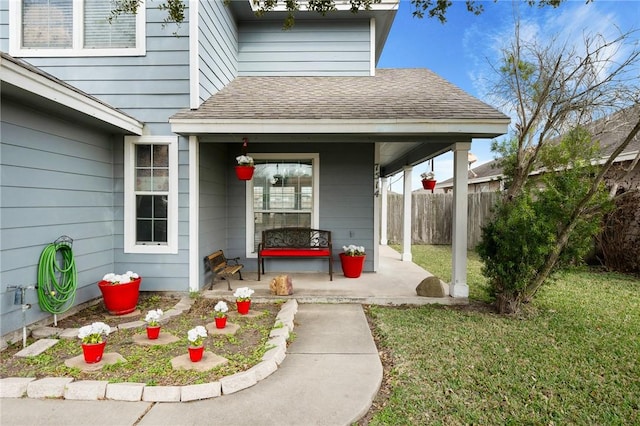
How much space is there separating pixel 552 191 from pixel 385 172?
6451mm

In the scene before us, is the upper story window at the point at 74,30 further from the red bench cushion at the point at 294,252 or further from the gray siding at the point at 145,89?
the red bench cushion at the point at 294,252

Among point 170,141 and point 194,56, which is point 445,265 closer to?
point 170,141

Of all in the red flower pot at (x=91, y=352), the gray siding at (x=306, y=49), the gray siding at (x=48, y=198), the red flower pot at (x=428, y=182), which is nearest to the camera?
the red flower pot at (x=91, y=352)

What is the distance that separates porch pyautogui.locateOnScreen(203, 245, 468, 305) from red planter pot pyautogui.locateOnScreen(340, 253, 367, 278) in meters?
0.10

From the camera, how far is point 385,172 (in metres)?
10.2

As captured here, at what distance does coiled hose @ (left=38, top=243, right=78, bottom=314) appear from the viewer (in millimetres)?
3453

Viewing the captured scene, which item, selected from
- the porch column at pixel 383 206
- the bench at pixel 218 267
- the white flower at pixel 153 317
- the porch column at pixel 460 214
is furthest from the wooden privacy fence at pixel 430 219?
the white flower at pixel 153 317

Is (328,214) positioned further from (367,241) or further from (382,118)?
(382,118)

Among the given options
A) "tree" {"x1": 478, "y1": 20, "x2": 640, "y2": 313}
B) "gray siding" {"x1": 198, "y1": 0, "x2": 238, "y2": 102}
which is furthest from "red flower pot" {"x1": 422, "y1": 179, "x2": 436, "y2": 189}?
"gray siding" {"x1": 198, "y1": 0, "x2": 238, "y2": 102}

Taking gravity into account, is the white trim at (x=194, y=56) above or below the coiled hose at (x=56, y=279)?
above

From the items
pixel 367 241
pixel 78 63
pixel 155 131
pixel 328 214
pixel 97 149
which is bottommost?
pixel 367 241

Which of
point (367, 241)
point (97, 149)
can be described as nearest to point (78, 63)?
point (97, 149)

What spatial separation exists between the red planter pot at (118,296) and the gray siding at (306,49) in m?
4.76

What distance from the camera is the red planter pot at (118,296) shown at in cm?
393
